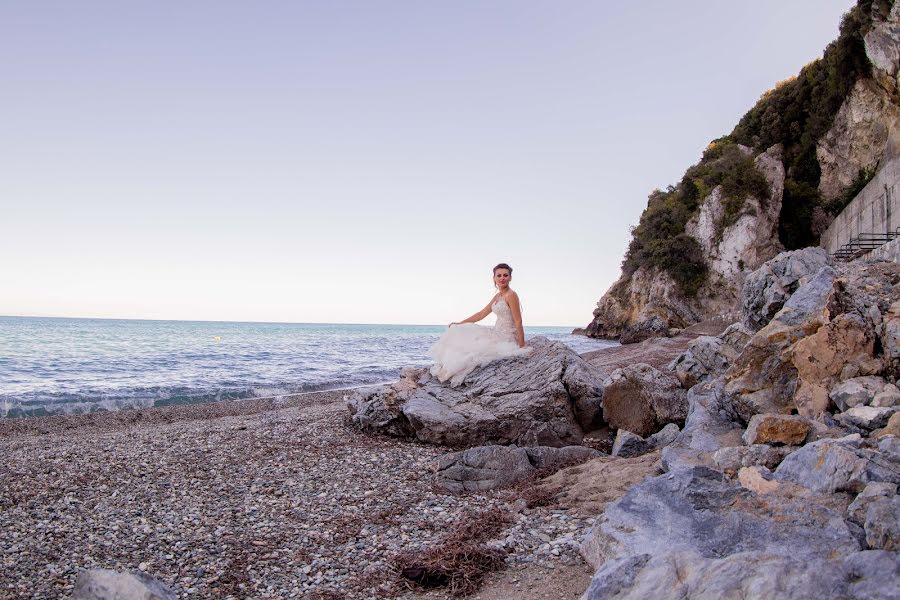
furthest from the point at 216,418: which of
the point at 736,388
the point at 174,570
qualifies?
the point at 736,388

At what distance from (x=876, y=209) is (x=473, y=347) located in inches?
1036

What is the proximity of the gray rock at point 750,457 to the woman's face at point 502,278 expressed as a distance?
6.41 m

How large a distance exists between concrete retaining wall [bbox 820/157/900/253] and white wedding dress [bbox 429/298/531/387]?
2181 cm

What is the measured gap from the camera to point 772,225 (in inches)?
1623

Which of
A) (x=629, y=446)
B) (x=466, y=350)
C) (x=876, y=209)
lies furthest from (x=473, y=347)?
(x=876, y=209)

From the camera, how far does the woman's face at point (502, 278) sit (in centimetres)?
1140

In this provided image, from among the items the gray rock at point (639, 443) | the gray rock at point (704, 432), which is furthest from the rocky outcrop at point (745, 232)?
the gray rock at point (639, 443)

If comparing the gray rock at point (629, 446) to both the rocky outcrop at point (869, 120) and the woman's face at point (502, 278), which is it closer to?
the woman's face at point (502, 278)

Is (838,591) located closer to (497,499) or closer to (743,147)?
(497,499)

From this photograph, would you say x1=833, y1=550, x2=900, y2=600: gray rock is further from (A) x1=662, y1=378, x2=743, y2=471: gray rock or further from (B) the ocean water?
(B) the ocean water

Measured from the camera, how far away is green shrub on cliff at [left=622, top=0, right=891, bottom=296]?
39344mm

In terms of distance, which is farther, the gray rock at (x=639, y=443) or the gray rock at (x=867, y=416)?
the gray rock at (x=639, y=443)

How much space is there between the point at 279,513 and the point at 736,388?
592cm

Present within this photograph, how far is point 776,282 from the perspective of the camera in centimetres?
982
